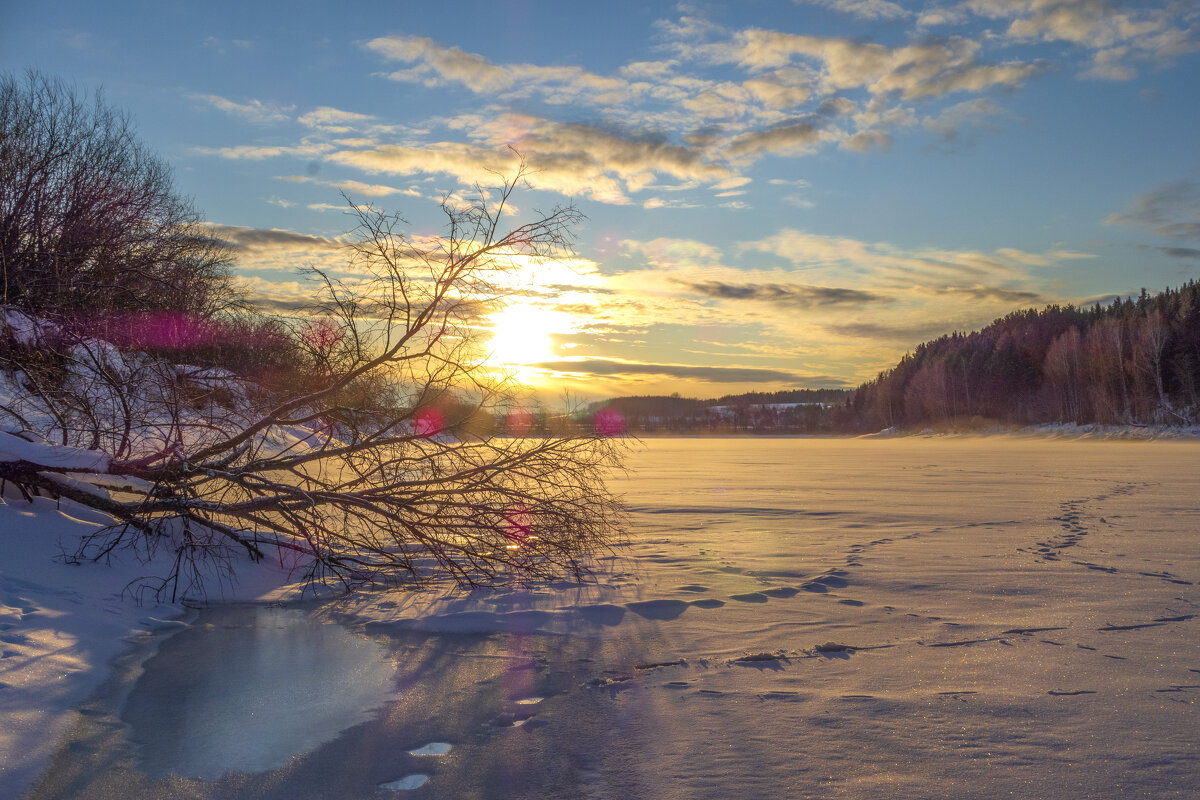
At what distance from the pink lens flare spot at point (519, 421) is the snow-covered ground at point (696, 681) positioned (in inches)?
50.4

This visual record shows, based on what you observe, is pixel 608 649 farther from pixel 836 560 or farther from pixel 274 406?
pixel 274 406

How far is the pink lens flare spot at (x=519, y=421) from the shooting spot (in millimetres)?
5707

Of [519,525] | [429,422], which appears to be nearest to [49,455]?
[429,422]

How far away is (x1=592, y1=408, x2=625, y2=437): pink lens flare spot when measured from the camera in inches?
239

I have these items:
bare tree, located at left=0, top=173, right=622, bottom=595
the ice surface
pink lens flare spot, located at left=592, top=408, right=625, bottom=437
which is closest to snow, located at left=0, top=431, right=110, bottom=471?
bare tree, located at left=0, top=173, right=622, bottom=595

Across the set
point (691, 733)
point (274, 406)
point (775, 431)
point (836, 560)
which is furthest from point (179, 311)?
point (775, 431)

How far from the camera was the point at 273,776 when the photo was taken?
2.67 meters

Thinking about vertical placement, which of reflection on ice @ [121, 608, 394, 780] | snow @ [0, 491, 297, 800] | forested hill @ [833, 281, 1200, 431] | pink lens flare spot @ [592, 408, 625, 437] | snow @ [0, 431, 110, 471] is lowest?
reflection on ice @ [121, 608, 394, 780]

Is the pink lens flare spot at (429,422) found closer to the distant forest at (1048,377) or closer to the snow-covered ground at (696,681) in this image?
the snow-covered ground at (696,681)

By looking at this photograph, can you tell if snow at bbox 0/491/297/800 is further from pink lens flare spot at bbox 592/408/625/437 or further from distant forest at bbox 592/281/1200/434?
distant forest at bbox 592/281/1200/434

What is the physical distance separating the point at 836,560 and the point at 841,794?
169 inches

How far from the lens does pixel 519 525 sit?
5.86 metres

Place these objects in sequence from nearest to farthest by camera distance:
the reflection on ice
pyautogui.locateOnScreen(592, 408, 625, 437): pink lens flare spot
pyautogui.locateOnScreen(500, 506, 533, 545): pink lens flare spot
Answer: the reflection on ice, pyautogui.locateOnScreen(500, 506, 533, 545): pink lens flare spot, pyautogui.locateOnScreen(592, 408, 625, 437): pink lens flare spot

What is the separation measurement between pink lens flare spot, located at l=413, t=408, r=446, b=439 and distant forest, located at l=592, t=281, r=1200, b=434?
46223mm
